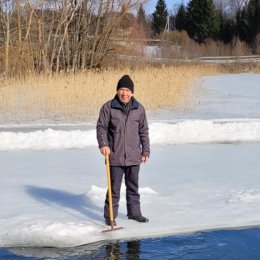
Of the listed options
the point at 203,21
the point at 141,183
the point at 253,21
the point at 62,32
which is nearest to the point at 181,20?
the point at 203,21

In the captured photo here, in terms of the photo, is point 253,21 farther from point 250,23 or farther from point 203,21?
point 203,21

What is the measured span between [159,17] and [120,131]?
65446 millimetres

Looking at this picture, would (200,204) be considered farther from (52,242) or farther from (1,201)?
(1,201)

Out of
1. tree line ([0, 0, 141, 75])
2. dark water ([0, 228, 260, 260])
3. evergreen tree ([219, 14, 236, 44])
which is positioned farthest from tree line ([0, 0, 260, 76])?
evergreen tree ([219, 14, 236, 44])

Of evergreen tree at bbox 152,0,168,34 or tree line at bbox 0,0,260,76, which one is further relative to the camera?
evergreen tree at bbox 152,0,168,34

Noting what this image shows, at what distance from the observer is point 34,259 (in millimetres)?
4383

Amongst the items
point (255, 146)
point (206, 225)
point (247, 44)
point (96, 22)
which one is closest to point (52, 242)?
point (206, 225)

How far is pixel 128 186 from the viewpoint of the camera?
16.7 feet

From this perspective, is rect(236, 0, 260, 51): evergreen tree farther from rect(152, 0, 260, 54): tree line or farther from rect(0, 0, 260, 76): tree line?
rect(0, 0, 260, 76): tree line

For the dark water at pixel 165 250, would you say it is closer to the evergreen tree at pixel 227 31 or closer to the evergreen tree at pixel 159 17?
the evergreen tree at pixel 227 31

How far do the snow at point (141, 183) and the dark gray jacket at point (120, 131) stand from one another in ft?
2.21

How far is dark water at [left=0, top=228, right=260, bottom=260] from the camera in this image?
4.44 metres

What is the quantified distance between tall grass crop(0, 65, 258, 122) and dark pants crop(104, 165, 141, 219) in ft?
21.8

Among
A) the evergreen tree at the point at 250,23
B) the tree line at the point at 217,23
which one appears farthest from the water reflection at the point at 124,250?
the evergreen tree at the point at 250,23
